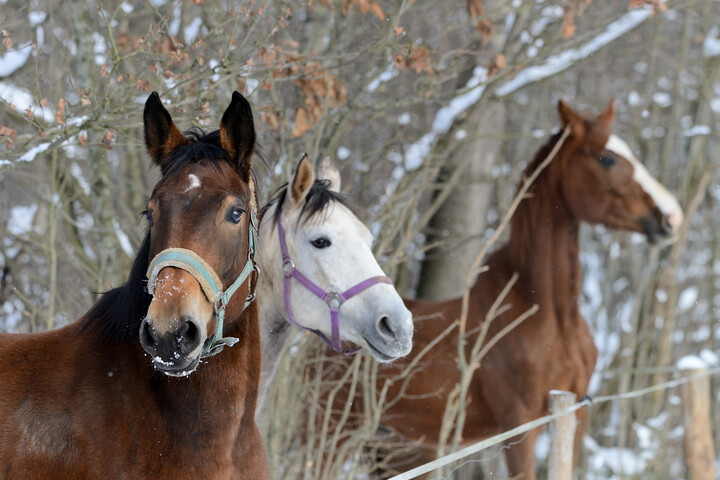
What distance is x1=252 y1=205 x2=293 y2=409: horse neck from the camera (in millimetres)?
3443

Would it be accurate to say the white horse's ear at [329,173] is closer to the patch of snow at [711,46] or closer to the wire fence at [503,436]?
the wire fence at [503,436]

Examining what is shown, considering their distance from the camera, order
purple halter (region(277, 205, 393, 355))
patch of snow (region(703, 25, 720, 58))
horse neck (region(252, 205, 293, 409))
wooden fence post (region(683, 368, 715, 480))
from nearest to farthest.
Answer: purple halter (region(277, 205, 393, 355)) → horse neck (region(252, 205, 293, 409)) → wooden fence post (region(683, 368, 715, 480)) → patch of snow (region(703, 25, 720, 58))

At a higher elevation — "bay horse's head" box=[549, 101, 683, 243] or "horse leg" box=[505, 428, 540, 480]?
"bay horse's head" box=[549, 101, 683, 243]

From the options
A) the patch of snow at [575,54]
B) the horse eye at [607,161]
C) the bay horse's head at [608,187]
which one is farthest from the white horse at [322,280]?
the patch of snow at [575,54]

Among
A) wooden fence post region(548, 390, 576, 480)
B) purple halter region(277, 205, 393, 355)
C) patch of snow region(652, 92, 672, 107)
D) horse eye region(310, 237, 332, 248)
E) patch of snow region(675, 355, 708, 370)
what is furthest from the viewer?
patch of snow region(652, 92, 672, 107)

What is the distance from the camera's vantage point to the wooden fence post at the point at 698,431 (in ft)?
15.1

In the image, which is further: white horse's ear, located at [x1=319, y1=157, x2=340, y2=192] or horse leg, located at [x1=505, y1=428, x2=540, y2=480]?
horse leg, located at [x1=505, y1=428, x2=540, y2=480]

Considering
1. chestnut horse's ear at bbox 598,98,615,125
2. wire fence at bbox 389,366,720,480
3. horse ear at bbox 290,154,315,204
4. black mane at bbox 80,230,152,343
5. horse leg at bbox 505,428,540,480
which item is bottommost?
horse leg at bbox 505,428,540,480

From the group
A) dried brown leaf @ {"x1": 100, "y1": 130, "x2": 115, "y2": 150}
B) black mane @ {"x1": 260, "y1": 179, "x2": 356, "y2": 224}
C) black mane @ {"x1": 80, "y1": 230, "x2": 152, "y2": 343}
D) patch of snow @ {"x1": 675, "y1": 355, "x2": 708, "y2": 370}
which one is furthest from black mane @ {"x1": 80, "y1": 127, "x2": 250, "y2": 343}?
patch of snow @ {"x1": 675, "y1": 355, "x2": 708, "y2": 370}

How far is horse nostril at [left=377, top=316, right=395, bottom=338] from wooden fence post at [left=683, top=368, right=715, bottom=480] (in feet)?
8.19

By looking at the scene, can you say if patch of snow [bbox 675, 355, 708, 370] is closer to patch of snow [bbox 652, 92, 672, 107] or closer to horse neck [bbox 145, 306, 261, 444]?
horse neck [bbox 145, 306, 261, 444]

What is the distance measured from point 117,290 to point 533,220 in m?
3.45

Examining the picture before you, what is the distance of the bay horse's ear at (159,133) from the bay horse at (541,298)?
273 cm

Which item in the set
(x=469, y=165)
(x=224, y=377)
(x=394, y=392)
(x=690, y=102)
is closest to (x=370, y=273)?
(x=224, y=377)
